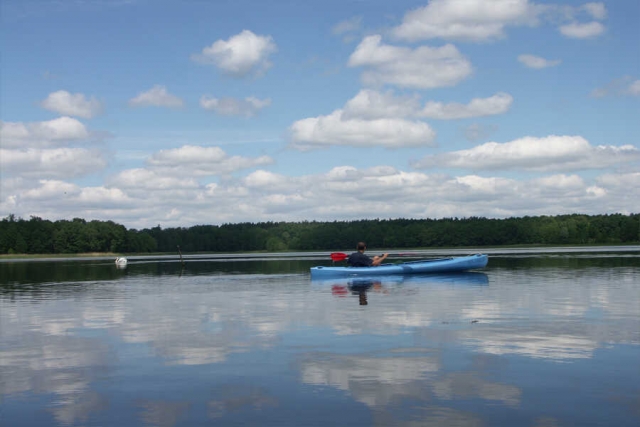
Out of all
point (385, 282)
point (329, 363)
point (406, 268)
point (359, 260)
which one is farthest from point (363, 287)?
point (329, 363)

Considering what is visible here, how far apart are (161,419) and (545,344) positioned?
32.3 ft

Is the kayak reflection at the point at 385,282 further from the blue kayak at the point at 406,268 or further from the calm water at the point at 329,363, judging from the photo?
the calm water at the point at 329,363

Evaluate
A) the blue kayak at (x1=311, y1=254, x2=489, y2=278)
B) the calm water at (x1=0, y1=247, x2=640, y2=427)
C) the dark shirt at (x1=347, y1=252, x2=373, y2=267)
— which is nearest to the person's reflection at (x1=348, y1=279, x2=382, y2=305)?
the blue kayak at (x1=311, y1=254, x2=489, y2=278)

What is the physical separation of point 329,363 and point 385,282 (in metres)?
27.3

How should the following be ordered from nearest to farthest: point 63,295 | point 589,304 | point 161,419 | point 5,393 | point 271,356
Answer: point 161,419
point 5,393
point 271,356
point 589,304
point 63,295

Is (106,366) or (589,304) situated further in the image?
(589,304)

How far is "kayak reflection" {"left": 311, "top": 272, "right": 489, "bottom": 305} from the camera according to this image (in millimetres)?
35697

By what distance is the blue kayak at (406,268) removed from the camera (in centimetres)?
4600

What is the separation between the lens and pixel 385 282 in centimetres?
4172

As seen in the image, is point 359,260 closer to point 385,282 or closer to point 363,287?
point 385,282

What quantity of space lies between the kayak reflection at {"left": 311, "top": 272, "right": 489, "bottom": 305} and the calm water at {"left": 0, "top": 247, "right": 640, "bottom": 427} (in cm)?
641

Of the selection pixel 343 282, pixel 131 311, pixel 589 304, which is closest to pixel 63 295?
pixel 131 311

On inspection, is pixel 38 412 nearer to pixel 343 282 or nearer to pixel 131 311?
pixel 131 311

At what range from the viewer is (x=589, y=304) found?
84.7 ft
